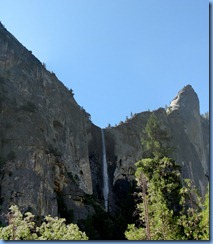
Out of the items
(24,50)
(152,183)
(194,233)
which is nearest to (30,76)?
(24,50)

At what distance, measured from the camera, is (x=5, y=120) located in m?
47.1

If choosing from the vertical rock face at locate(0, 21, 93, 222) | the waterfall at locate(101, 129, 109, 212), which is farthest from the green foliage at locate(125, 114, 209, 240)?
the waterfall at locate(101, 129, 109, 212)

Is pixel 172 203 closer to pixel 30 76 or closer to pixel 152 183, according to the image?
pixel 152 183

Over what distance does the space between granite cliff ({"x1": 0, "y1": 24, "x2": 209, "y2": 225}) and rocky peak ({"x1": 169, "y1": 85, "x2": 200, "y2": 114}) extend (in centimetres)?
719

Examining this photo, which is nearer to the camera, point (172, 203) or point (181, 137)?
→ point (172, 203)

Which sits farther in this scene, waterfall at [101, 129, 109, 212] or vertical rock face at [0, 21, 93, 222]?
waterfall at [101, 129, 109, 212]

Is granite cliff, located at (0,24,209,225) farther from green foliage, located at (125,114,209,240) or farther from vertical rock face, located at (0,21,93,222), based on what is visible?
green foliage, located at (125,114,209,240)

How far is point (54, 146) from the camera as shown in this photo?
50.5m

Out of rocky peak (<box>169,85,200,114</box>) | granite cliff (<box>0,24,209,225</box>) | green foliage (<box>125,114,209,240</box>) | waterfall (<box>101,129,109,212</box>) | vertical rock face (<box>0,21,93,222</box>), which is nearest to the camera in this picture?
green foliage (<box>125,114,209,240</box>)

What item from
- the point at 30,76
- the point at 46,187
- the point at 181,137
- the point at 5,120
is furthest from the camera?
the point at 181,137

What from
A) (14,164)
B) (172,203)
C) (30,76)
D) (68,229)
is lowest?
(68,229)

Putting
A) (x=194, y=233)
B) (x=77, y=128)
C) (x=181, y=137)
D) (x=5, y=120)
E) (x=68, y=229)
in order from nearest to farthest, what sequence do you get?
(x=68, y=229) → (x=194, y=233) → (x=5, y=120) → (x=77, y=128) → (x=181, y=137)

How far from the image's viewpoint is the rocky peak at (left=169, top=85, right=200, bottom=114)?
8974cm

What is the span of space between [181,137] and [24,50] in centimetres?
3480
